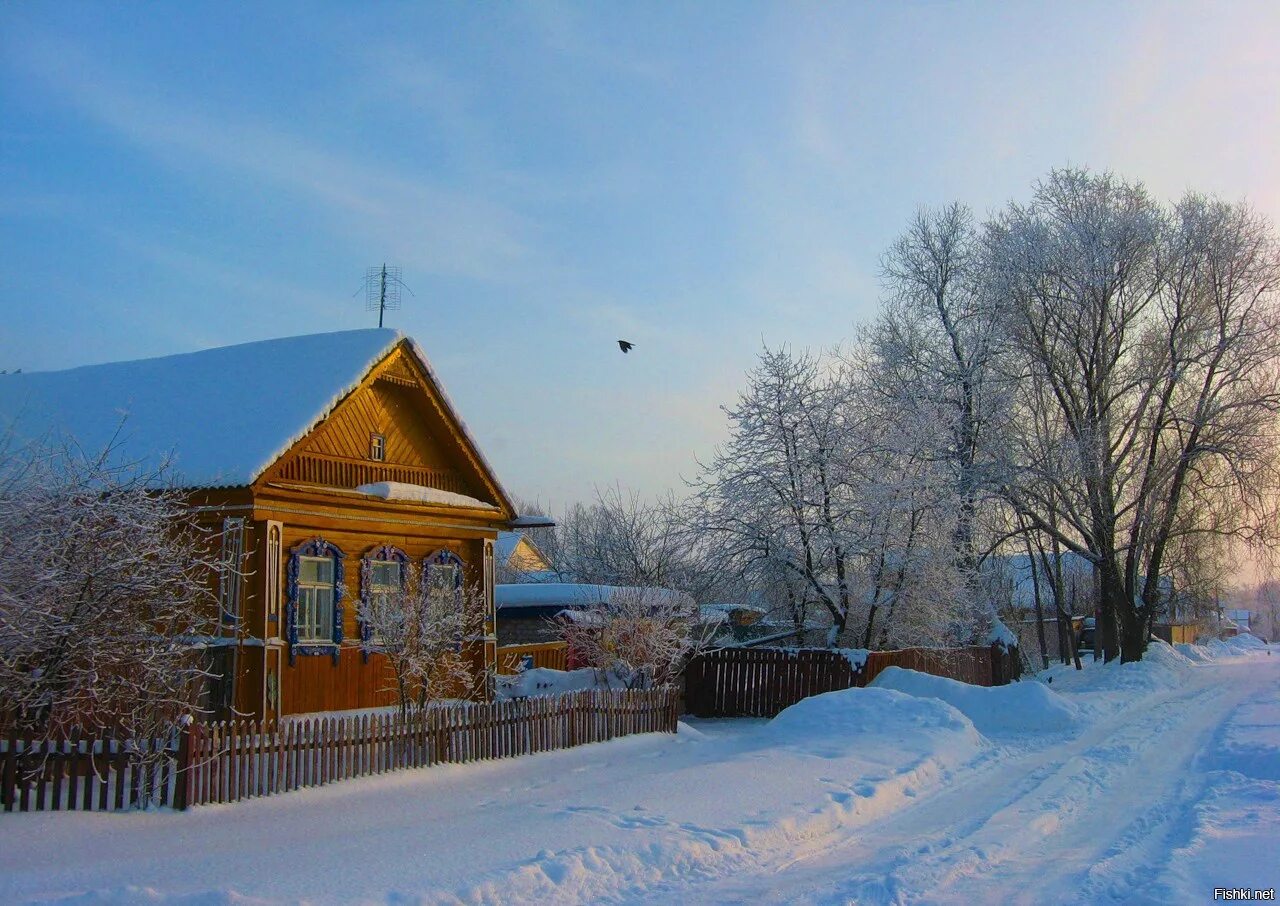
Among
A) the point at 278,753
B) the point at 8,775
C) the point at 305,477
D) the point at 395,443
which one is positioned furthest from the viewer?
the point at 395,443

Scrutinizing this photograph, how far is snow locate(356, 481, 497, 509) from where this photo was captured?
17828mm

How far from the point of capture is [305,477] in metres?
16.8

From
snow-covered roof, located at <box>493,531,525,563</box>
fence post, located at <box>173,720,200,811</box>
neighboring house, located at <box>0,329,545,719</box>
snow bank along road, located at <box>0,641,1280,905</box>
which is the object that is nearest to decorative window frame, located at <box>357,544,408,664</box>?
neighboring house, located at <box>0,329,545,719</box>

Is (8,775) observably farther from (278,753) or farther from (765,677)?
(765,677)

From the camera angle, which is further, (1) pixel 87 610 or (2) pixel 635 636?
(2) pixel 635 636

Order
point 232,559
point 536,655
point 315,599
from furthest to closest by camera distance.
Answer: point 536,655 → point 315,599 → point 232,559

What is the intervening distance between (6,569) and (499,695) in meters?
11.2

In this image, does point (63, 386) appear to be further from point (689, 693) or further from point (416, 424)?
point (689, 693)

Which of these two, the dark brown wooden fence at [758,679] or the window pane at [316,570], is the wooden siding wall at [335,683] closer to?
the window pane at [316,570]

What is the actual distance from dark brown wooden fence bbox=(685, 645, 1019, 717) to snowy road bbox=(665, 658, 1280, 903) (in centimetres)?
578

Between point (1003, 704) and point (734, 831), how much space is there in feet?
38.4

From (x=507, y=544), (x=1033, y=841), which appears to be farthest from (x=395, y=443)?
(x=507, y=544)

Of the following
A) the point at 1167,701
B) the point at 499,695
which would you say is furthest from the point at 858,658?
the point at 1167,701

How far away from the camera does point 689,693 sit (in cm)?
2217
